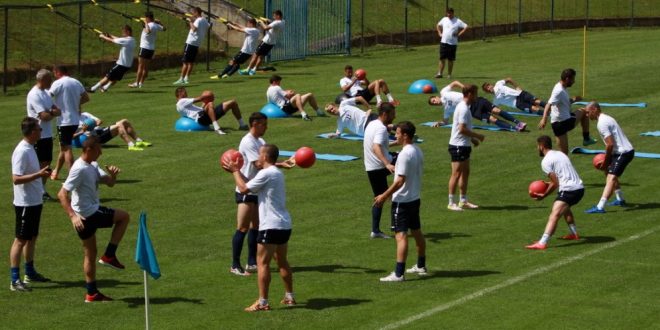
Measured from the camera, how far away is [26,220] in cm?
1648

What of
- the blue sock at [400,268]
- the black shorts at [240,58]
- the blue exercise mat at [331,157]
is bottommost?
the blue sock at [400,268]

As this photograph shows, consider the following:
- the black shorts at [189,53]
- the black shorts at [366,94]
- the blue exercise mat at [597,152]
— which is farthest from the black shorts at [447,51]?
the blue exercise mat at [597,152]

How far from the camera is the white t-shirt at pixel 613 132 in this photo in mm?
21266

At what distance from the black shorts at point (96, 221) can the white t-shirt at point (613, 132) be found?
29.4 ft

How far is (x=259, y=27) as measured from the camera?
42.9 m

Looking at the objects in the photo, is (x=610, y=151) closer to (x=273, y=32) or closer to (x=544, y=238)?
(x=544, y=238)

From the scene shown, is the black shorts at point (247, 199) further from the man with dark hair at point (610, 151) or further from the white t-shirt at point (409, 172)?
the man with dark hair at point (610, 151)

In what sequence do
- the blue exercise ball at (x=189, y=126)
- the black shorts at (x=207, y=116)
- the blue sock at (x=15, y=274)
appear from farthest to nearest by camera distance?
the blue exercise ball at (x=189, y=126) < the black shorts at (x=207, y=116) < the blue sock at (x=15, y=274)

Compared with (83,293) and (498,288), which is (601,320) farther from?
(83,293)

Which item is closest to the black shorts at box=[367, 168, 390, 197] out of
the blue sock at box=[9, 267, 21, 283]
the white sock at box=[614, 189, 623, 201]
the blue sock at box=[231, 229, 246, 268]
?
the blue sock at box=[231, 229, 246, 268]

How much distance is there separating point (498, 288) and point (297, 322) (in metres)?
3.04

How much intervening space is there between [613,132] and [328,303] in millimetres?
7569

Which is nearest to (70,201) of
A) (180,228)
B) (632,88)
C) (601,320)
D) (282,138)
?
(180,228)

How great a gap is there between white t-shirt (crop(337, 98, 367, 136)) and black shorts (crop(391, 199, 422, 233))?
11103 mm
